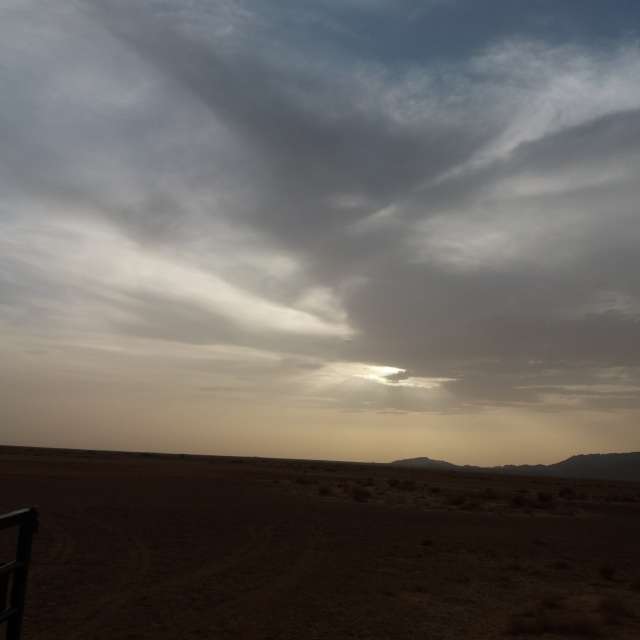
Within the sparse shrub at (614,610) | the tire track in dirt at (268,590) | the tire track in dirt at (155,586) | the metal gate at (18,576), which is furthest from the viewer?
the sparse shrub at (614,610)

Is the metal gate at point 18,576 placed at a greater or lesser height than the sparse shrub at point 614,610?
greater

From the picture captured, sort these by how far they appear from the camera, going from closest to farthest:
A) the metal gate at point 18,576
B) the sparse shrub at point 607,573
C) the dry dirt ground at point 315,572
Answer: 1. the metal gate at point 18,576
2. the dry dirt ground at point 315,572
3. the sparse shrub at point 607,573

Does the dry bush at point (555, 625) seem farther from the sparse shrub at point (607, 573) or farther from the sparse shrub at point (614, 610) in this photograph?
the sparse shrub at point (607, 573)

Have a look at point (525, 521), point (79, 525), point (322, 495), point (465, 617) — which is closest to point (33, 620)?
point (465, 617)

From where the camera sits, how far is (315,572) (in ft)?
58.0

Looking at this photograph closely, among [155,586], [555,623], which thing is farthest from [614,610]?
[155,586]

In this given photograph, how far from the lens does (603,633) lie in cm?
1257

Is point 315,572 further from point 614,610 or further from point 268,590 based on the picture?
point 614,610

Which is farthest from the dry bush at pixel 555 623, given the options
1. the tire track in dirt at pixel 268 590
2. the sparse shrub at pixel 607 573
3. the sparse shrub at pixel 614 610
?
the sparse shrub at pixel 607 573

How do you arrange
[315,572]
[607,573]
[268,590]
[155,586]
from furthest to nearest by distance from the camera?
[607,573], [315,572], [268,590], [155,586]

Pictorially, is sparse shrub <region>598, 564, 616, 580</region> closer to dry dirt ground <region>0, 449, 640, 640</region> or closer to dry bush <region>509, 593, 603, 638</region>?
dry dirt ground <region>0, 449, 640, 640</region>

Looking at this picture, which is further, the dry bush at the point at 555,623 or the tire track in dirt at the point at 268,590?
the tire track in dirt at the point at 268,590

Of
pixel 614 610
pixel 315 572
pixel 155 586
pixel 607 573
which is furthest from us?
pixel 607 573

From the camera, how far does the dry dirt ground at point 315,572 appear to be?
12.4 meters
